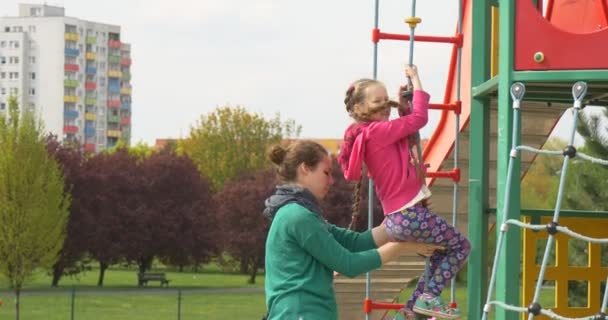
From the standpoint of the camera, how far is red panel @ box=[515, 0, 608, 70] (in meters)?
5.85

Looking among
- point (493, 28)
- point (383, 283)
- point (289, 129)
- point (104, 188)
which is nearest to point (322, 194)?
point (493, 28)

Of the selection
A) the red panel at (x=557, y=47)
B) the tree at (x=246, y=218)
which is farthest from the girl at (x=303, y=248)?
the tree at (x=246, y=218)

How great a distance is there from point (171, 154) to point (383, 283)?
54514 millimetres

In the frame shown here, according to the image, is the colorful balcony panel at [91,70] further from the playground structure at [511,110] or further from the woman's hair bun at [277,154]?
the woman's hair bun at [277,154]

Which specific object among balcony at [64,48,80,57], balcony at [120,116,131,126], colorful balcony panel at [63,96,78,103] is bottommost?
balcony at [120,116,131,126]

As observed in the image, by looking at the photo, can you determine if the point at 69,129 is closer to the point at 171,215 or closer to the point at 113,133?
the point at 113,133

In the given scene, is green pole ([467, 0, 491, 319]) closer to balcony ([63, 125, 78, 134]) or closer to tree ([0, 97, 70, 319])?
tree ([0, 97, 70, 319])

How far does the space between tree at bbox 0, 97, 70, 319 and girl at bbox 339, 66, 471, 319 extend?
118 ft

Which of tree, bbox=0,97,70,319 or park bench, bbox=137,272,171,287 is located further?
park bench, bbox=137,272,171,287

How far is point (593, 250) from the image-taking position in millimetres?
8922

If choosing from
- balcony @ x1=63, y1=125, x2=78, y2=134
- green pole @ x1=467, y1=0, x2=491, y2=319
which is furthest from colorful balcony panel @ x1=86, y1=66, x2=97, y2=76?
green pole @ x1=467, y1=0, x2=491, y2=319

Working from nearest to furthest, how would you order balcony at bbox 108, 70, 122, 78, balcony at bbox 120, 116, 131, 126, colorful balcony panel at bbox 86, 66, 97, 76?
colorful balcony panel at bbox 86, 66, 97, 76, balcony at bbox 108, 70, 122, 78, balcony at bbox 120, 116, 131, 126

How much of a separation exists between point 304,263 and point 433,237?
53.3 inches

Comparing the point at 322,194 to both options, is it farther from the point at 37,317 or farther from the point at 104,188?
the point at 104,188
